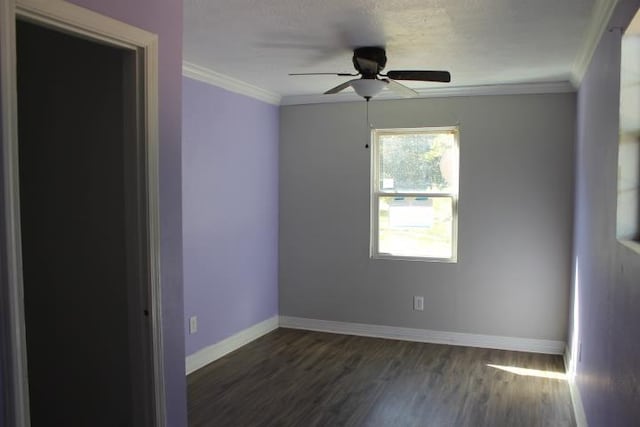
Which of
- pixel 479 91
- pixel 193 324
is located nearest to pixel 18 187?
pixel 193 324

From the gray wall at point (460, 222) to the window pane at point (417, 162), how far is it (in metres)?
0.15

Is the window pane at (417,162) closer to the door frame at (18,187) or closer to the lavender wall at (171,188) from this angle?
the lavender wall at (171,188)

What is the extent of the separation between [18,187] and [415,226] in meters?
3.90

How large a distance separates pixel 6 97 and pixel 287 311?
4128mm

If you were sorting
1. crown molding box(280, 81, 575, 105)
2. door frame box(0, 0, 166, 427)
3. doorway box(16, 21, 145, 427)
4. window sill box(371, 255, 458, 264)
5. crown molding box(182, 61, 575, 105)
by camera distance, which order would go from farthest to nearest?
window sill box(371, 255, 458, 264) → crown molding box(280, 81, 575, 105) → crown molding box(182, 61, 575, 105) → doorway box(16, 21, 145, 427) → door frame box(0, 0, 166, 427)

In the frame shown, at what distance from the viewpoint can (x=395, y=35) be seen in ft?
10.2

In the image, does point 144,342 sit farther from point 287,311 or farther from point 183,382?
point 287,311

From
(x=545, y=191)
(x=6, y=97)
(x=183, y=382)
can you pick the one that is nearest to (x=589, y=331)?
(x=545, y=191)

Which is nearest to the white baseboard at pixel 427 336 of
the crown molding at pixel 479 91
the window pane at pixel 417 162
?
the window pane at pixel 417 162

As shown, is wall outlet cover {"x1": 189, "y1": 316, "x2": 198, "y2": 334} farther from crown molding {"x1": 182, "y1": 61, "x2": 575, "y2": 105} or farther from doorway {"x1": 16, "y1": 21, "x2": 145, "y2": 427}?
crown molding {"x1": 182, "y1": 61, "x2": 575, "y2": 105}

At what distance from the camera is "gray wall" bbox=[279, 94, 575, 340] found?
456 cm

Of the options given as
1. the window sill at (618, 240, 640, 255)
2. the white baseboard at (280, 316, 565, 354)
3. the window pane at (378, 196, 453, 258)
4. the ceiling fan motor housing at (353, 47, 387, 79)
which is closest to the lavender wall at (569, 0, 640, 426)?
the window sill at (618, 240, 640, 255)

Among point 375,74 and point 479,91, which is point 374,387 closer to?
point 375,74

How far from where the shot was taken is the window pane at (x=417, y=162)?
490 cm
